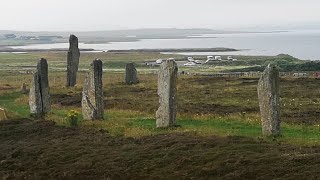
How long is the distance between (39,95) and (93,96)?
4.51 m

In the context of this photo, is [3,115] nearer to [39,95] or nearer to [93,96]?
[39,95]

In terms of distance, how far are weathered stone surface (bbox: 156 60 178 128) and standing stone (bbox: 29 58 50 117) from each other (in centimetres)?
912

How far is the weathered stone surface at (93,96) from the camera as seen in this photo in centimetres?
3111

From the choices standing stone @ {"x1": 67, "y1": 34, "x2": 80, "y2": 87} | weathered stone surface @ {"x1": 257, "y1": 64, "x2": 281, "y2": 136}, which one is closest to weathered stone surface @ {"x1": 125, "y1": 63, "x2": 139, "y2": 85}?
standing stone @ {"x1": 67, "y1": 34, "x2": 80, "y2": 87}

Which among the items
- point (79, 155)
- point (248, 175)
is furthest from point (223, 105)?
point (248, 175)

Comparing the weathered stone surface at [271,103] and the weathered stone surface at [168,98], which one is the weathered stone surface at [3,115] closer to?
the weathered stone surface at [168,98]

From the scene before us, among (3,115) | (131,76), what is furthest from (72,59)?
(3,115)

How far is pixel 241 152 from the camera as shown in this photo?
66.2 ft

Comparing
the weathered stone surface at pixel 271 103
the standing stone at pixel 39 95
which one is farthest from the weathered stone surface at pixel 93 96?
the weathered stone surface at pixel 271 103

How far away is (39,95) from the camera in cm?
3406

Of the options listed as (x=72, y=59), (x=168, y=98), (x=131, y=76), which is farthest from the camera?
(x=131, y=76)

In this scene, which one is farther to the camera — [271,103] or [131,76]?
[131,76]

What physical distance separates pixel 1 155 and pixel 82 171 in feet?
16.9

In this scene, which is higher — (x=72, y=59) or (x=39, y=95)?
(x=72, y=59)
